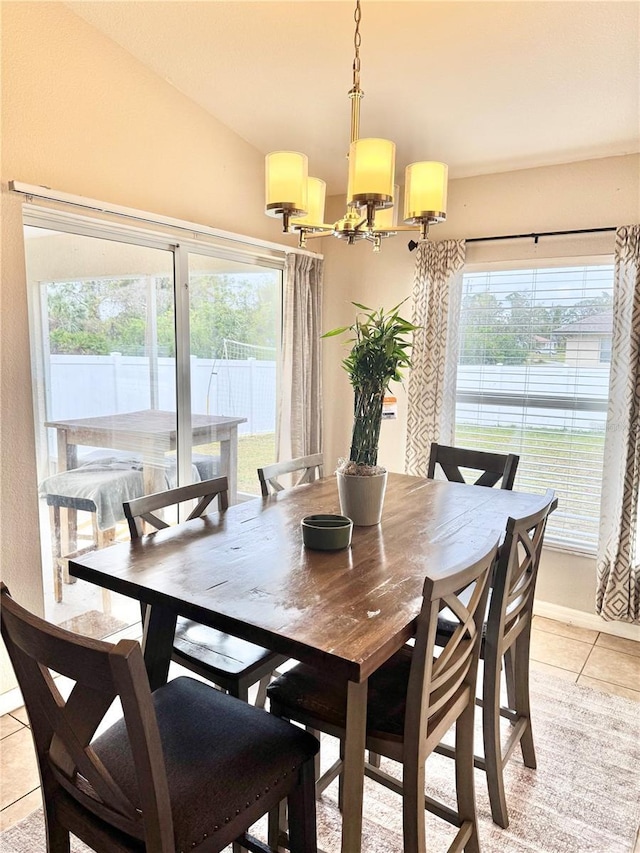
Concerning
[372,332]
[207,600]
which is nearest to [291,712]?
[207,600]

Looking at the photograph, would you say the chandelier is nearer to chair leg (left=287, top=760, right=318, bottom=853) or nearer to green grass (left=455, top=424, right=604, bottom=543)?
chair leg (left=287, top=760, right=318, bottom=853)

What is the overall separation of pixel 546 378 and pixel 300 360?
1.52 m

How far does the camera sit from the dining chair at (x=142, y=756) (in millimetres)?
945

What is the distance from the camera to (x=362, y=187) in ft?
5.65

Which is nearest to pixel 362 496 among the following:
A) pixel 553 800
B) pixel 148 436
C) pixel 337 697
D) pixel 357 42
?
pixel 337 697

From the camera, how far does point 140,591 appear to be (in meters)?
1.43

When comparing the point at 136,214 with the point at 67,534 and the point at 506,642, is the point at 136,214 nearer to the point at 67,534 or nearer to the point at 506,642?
the point at 67,534

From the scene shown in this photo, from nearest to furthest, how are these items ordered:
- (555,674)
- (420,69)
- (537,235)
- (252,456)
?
(420,69)
(555,674)
(537,235)
(252,456)

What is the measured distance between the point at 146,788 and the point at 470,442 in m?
2.80

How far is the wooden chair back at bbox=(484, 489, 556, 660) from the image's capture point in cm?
163

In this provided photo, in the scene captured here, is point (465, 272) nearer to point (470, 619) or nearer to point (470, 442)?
point (470, 442)

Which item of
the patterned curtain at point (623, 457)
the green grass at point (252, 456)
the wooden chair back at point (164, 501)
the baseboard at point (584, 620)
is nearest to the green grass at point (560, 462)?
the patterned curtain at point (623, 457)

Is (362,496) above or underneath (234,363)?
underneath

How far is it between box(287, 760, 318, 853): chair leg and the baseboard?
83.3 inches
